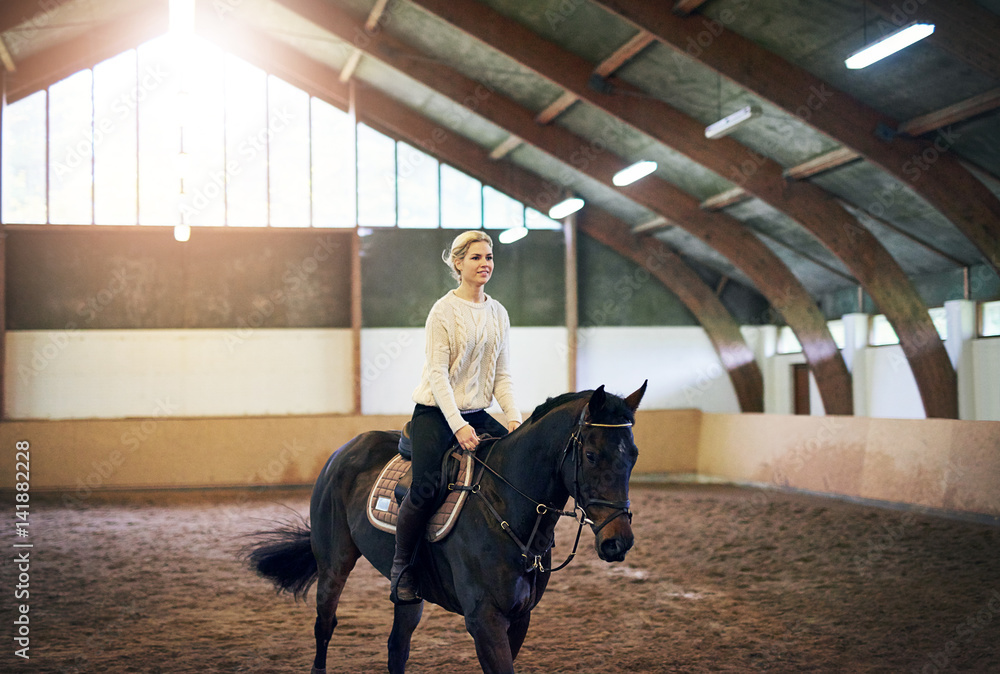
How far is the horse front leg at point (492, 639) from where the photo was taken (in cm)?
286

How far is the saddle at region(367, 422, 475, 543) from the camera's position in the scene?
10.3 ft

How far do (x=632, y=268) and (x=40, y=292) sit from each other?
431 inches

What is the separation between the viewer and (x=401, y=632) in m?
3.52

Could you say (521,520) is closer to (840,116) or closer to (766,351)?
(840,116)

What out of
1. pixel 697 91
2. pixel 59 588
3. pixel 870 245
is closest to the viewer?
pixel 59 588

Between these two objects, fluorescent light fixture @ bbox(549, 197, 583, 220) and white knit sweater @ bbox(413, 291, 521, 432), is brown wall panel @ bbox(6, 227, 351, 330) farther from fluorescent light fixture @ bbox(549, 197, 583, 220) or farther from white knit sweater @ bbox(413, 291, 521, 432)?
white knit sweater @ bbox(413, 291, 521, 432)

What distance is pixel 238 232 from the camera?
1513 cm

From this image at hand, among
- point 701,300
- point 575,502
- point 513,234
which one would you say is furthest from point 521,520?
point 701,300

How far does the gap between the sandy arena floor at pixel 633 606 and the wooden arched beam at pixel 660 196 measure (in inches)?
190

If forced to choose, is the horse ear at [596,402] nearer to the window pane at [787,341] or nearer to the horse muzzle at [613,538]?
the horse muzzle at [613,538]

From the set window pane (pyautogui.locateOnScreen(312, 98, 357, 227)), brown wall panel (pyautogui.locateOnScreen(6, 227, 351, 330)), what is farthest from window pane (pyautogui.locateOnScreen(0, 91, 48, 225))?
window pane (pyautogui.locateOnScreen(312, 98, 357, 227))

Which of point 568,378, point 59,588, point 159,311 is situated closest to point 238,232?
point 159,311

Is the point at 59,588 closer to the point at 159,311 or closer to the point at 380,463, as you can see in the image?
the point at 380,463

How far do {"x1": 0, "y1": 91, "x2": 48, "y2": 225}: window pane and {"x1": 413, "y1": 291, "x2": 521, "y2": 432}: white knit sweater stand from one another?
1379cm
